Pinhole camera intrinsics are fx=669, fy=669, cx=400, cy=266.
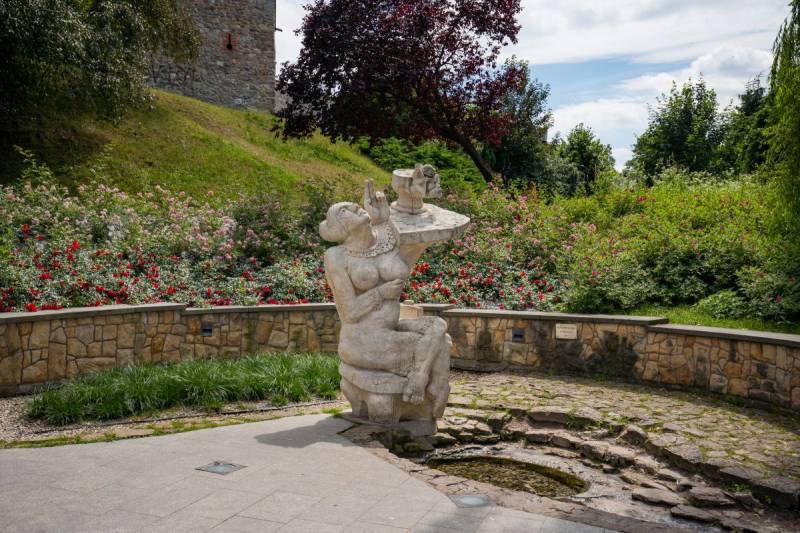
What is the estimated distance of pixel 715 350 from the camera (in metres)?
7.49

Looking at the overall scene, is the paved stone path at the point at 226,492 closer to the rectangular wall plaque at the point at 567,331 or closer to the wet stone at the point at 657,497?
the wet stone at the point at 657,497

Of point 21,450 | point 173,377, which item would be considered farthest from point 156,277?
point 21,450

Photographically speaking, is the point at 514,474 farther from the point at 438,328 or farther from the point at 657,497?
the point at 438,328

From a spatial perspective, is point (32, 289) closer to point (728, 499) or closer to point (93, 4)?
point (728, 499)

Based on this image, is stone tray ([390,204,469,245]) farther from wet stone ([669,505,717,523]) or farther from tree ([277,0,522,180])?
tree ([277,0,522,180])

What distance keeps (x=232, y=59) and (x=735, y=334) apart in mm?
22439

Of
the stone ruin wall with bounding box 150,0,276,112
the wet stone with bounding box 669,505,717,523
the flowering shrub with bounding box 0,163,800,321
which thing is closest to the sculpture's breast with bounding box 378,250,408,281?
the wet stone with bounding box 669,505,717,523

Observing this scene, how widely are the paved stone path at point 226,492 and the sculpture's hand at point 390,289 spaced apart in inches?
50.0

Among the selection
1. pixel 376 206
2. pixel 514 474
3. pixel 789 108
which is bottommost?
pixel 514 474

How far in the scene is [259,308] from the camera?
901 cm

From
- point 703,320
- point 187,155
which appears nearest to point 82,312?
point 703,320

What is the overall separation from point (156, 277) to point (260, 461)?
5528mm

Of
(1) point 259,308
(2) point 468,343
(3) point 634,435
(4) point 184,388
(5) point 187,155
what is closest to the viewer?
(3) point 634,435

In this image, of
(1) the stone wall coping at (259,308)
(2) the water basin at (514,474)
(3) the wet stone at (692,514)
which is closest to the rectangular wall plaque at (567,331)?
(1) the stone wall coping at (259,308)
